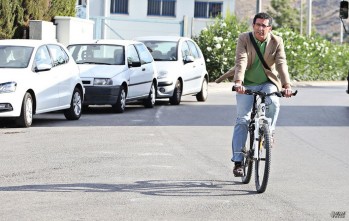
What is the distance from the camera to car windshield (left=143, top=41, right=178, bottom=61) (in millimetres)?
27052

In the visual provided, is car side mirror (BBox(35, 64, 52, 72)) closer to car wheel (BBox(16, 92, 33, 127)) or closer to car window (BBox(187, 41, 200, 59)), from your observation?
car wheel (BBox(16, 92, 33, 127))

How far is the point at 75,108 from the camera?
2122 cm

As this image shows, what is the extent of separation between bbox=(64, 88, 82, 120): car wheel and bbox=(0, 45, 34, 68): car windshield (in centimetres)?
146

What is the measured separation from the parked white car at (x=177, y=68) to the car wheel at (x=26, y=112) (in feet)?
23.4

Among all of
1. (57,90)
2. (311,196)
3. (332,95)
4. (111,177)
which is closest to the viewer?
(311,196)

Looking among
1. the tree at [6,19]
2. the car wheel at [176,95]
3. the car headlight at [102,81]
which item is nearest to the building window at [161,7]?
the tree at [6,19]

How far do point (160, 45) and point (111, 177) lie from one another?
16613 mm

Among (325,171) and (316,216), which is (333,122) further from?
(316,216)

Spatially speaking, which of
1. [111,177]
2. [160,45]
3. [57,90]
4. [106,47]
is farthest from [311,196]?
[160,45]

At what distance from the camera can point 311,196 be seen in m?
11.1

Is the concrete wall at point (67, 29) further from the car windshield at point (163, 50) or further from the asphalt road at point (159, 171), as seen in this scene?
the asphalt road at point (159, 171)

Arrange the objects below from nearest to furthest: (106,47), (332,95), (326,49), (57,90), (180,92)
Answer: (57,90) → (106,47) → (180,92) → (332,95) → (326,49)

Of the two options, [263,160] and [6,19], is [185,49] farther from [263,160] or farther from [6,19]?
[263,160]

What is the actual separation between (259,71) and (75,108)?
976cm
